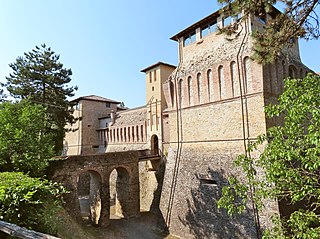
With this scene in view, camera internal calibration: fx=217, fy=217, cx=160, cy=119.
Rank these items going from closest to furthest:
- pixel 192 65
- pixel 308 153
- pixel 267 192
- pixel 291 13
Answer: pixel 308 153 → pixel 267 192 → pixel 291 13 → pixel 192 65

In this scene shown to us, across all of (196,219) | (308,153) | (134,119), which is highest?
(134,119)

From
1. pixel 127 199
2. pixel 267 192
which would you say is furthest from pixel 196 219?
pixel 267 192

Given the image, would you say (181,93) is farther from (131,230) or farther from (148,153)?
(131,230)

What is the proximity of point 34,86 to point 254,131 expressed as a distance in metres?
17.2

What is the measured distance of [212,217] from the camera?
39.6 feet

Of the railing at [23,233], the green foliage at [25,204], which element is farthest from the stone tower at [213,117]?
the railing at [23,233]

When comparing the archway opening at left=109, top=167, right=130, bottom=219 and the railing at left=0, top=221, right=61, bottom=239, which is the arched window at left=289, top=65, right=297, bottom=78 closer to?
the archway opening at left=109, top=167, right=130, bottom=219

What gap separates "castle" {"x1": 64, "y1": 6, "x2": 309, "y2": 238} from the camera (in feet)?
38.3

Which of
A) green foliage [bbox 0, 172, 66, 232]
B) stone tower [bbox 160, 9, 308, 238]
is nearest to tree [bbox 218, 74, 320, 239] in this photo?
green foliage [bbox 0, 172, 66, 232]

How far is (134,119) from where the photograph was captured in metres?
23.5

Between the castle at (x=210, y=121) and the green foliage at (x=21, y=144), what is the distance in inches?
332

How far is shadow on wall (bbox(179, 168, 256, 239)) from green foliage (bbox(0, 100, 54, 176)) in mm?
8671

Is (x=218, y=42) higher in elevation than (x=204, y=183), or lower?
higher

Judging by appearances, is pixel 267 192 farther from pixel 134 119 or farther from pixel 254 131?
pixel 134 119
